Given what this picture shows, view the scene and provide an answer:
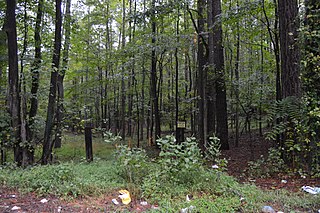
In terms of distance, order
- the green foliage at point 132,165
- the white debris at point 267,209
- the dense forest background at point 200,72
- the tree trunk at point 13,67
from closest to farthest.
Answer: the white debris at point 267,209
the green foliage at point 132,165
the dense forest background at point 200,72
the tree trunk at point 13,67

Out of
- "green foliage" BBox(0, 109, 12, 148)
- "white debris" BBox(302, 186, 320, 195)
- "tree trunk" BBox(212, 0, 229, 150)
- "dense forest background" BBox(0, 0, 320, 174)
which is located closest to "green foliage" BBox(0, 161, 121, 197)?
"dense forest background" BBox(0, 0, 320, 174)

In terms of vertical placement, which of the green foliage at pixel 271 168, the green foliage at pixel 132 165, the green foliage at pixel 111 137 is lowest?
the green foliage at pixel 271 168

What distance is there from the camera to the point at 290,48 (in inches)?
198

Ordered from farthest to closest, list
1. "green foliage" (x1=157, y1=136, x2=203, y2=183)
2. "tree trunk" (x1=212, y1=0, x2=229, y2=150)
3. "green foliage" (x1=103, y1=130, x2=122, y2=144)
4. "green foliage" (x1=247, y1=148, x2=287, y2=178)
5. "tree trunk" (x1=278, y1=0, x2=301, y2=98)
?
1. "tree trunk" (x1=212, y1=0, x2=229, y2=150)
2. "tree trunk" (x1=278, y1=0, x2=301, y2=98)
3. "green foliage" (x1=247, y1=148, x2=287, y2=178)
4. "green foliage" (x1=103, y1=130, x2=122, y2=144)
5. "green foliage" (x1=157, y1=136, x2=203, y2=183)

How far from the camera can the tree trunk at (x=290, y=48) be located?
5.11 meters

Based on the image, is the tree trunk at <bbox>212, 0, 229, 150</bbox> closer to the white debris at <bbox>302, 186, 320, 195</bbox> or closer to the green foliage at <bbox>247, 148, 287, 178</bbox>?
the green foliage at <bbox>247, 148, 287, 178</bbox>

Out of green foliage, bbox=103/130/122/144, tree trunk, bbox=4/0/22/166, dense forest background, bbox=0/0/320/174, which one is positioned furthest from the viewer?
tree trunk, bbox=4/0/22/166

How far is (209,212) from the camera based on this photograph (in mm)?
2762

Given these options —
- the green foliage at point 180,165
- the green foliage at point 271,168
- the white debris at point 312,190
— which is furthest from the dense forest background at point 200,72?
the green foliage at point 180,165

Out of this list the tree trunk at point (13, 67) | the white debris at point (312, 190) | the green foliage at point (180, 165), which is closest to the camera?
the white debris at point (312, 190)

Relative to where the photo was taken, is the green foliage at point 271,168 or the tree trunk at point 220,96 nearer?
the green foliage at point 271,168

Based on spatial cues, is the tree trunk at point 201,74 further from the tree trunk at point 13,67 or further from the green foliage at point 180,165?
the tree trunk at point 13,67

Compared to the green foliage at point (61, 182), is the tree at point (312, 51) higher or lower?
higher

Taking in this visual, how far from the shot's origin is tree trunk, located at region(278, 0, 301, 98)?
5109mm
